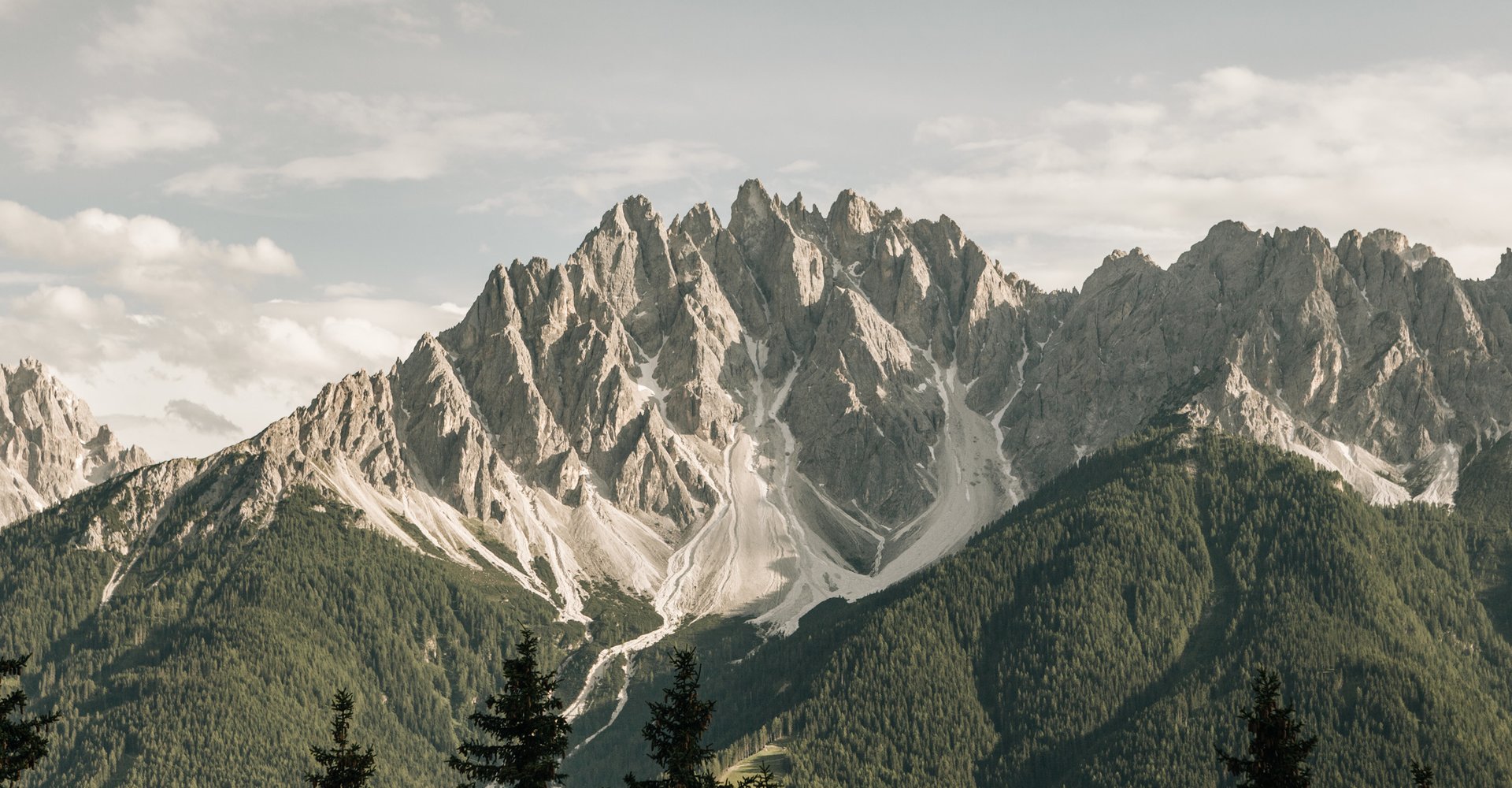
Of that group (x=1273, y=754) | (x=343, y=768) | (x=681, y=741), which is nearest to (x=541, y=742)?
(x=681, y=741)

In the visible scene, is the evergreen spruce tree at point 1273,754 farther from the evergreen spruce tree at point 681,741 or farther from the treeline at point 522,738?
the evergreen spruce tree at point 681,741

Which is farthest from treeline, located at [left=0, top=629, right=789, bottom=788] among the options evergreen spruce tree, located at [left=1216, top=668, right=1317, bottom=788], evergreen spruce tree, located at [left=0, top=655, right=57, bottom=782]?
evergreen spruce tree, located at [left=1216, top=668, right=1317, bottom=788]

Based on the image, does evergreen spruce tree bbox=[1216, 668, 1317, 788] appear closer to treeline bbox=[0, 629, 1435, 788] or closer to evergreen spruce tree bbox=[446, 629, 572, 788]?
treeline bbox=[0, 629, 1435, 788]

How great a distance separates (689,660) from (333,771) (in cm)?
1247

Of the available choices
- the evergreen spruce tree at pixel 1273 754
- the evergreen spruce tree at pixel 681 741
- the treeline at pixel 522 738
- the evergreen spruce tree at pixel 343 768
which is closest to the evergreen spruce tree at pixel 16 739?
the treeline at pixel 522 738

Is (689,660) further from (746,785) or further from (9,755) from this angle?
(9,755)

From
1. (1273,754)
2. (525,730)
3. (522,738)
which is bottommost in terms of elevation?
(1273,754)

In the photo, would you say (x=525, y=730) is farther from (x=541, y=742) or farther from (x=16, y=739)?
(x=16, y=739)

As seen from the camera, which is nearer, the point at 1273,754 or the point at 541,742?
the point at 541,742

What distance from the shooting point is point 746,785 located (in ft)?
184

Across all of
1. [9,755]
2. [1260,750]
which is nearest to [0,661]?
[9,755]

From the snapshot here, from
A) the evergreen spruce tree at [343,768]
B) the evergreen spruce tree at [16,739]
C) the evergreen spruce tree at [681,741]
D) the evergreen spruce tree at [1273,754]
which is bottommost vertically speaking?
the evergreen spruce tree at [1273,754]

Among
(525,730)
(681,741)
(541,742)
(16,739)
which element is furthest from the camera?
(681,741)

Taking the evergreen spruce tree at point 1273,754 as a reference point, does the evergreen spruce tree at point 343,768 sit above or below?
above
